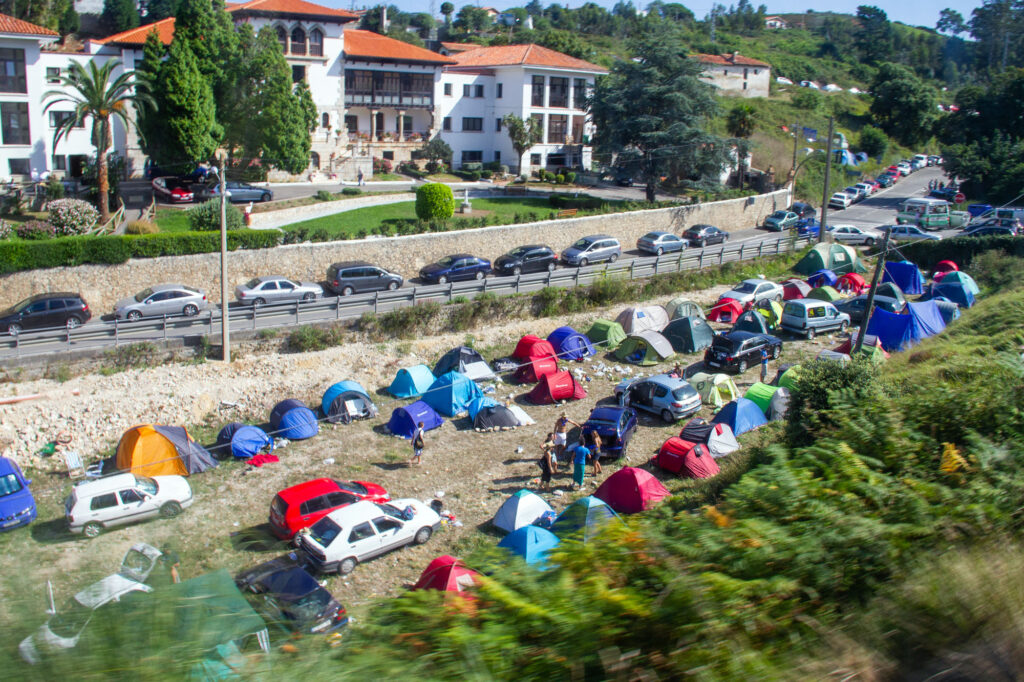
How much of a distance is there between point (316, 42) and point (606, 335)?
90.5ft

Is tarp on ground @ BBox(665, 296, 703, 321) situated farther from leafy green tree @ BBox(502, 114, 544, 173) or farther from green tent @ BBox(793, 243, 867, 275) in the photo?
leafy green tree @ BBox(502, 114, 544, 173)

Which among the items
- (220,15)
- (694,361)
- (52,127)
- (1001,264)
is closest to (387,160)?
(220,15)

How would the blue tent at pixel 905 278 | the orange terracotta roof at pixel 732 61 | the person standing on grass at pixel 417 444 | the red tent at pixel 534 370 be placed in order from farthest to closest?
1. the orange terracotta roof at pixel 732 61
2. the blue tent at pixel 905 278
3. the red tent at pixel 534 370
4. the person standing on grass at pixel 417 444

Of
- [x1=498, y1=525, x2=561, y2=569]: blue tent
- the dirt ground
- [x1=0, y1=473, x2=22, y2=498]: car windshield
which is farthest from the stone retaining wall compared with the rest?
[x1=498, y1=525, x2=561, y2=569]: blue tent

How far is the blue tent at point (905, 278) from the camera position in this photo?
32.1m

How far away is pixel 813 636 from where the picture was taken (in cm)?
492

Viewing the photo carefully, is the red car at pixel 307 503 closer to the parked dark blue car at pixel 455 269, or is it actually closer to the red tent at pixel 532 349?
the red tent at pixel 532 349

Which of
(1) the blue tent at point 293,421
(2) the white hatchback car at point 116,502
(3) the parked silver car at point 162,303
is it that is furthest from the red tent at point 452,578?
(3) the parked silver car at point 162,303

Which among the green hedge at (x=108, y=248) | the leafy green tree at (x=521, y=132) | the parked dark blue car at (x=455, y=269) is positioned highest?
the leafy green tree at (x=521, y=132)

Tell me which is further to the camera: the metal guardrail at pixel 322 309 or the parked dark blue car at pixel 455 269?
the parked dark blue car at pixel 455 269

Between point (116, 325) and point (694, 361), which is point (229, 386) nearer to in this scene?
point (116, 325)

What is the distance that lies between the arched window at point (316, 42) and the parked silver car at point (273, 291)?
875 inches

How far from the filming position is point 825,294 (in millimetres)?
→ 29641

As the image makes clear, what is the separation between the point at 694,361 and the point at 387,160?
27481 mm
